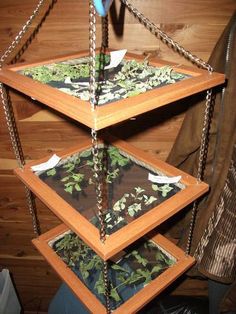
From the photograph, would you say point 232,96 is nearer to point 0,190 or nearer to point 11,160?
point 11,160

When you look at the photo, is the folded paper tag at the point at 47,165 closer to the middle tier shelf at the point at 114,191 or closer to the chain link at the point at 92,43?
the middle tier shelf at the point at 114,191

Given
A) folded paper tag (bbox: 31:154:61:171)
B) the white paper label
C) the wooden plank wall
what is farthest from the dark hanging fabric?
folded paper tag (bbox: 31:154:61:171)

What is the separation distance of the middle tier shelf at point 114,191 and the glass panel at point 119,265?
1.06 ft

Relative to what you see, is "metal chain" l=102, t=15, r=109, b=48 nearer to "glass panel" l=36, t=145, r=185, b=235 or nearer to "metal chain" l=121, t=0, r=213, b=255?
"metal chain" l=121, t=0, r=213, b=255

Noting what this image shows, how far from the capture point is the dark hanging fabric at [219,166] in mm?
933

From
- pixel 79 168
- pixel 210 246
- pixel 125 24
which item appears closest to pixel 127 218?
pixel 79 168

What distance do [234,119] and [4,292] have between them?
1566 mm

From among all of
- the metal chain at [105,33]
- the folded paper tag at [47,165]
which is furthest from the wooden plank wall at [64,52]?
the folded paper tag at [47,165]

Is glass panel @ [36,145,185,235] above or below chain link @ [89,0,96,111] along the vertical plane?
below

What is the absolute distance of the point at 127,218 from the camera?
82 cm

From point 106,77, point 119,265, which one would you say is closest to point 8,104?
point 106,77

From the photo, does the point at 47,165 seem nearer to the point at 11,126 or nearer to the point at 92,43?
the point at 11,126

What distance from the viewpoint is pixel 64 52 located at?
1172mm

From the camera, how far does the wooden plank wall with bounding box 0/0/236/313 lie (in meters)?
1.07
